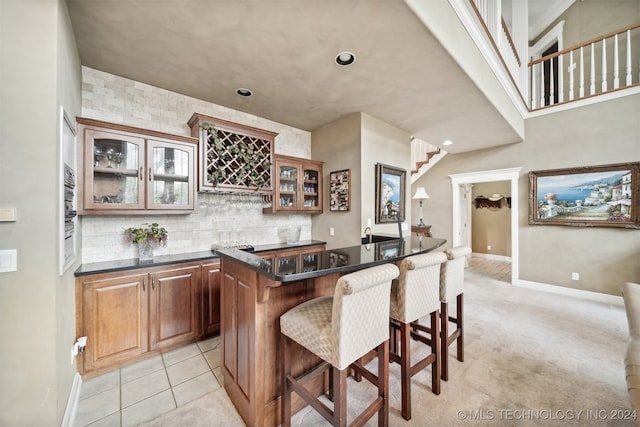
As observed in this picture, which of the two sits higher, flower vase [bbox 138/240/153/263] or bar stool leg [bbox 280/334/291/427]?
flower vase [bbox 138/240/153/263]

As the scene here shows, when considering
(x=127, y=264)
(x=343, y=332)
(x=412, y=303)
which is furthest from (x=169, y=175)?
(x=412, y=303)

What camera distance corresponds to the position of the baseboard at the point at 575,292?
353 cm

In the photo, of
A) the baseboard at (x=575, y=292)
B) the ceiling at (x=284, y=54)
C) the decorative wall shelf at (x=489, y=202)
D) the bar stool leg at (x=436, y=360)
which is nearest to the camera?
the ceiling at (x=284, y=54)

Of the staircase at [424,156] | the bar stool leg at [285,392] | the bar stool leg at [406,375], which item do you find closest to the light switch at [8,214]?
the bar stool leg at [285,392]

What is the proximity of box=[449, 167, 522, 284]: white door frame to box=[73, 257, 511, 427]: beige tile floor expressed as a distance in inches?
201

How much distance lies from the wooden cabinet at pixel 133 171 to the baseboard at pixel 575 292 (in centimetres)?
562

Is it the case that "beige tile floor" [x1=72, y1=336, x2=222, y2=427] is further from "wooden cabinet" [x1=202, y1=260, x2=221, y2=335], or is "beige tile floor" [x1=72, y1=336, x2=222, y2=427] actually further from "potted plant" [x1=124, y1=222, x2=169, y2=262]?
"potted plant" [x1=124, y1=222, x2=169, y2=262]

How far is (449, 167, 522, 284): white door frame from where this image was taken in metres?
4.43

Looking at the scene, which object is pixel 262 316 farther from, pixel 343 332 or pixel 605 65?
pixel 605 65

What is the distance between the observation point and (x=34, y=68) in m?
1.27

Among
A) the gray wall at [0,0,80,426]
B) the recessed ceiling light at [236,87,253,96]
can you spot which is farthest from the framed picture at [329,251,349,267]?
the recessed ceiling light at [236,87,253,96]

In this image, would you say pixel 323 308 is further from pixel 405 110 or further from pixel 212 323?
pixel 405 110

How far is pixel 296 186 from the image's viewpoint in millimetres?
3520

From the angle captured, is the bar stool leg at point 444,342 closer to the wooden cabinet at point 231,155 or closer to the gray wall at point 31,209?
the wooden cabinet at point 231,155
